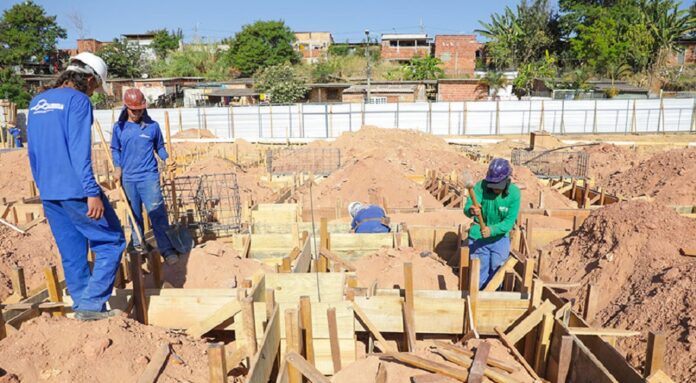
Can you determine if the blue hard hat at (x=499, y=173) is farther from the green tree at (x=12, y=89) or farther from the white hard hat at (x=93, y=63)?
the green tree at (x=12, y=89)

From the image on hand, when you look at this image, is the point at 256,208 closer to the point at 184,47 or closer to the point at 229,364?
the point at 229,364

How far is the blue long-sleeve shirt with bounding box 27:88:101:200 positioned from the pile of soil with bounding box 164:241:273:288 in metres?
2.19

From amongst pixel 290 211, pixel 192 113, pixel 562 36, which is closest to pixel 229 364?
pixel 290 211

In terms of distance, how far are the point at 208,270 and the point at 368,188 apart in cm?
533

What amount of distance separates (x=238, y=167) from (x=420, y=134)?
28.9 feet

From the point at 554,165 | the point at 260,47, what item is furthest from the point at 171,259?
the point at 260,47

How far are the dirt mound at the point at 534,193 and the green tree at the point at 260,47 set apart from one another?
1399 inches

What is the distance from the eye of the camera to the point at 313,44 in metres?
57.6

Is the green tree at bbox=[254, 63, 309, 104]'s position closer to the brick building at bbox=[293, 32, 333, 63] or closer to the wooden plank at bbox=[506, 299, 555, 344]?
the brick building at bbox=[293, 32, 333, 63]

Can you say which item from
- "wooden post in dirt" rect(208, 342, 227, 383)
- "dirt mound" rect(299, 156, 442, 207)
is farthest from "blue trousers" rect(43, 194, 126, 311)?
"dirt mound" rect(299, 156, 442, 207)

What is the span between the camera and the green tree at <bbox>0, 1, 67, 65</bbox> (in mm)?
36812

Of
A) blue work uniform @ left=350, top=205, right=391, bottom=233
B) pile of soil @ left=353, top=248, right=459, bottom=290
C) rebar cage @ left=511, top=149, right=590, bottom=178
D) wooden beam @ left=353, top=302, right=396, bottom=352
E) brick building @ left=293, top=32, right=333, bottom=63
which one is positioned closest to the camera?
wooden beam @ left=353, top=302, right=396, bottom=352

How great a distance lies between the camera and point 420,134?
66.6 feet

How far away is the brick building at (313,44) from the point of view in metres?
52.9
